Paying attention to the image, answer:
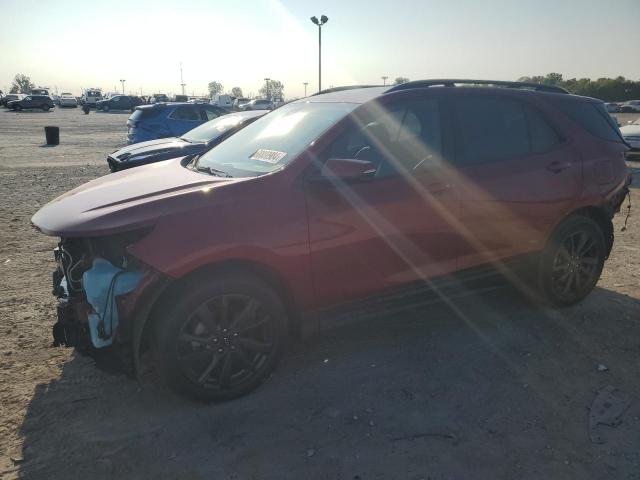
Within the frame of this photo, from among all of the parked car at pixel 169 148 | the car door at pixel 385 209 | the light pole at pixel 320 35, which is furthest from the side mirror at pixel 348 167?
the light pole at pixel 320 35

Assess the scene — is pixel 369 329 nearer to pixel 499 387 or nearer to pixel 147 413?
pixel 499 387

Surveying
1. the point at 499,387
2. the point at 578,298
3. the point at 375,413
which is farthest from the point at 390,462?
the point at 578,298

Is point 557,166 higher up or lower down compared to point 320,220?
higher up

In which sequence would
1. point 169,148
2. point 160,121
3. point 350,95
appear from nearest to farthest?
point 350,95, point 169,148, point 160,121

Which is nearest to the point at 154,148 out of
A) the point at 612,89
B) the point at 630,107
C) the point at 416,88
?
the point at 416,88

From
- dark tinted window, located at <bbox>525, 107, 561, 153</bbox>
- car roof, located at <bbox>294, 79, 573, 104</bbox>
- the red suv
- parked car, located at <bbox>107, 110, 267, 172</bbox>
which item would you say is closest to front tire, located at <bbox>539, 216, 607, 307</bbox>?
the red suv

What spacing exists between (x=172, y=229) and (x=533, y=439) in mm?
2324

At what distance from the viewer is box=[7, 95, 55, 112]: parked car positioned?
4681cm

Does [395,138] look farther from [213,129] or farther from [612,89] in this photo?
[612,89]

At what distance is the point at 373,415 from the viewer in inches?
114

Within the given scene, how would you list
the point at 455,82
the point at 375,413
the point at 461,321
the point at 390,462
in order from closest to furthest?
1. the point at 390,462
2. the point at 375,413
3. the point at 455,82
4. the point at 461,321

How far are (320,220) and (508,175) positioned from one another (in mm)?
1709

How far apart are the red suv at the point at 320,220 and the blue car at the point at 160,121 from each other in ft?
31.0

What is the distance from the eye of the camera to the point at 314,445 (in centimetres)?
265
